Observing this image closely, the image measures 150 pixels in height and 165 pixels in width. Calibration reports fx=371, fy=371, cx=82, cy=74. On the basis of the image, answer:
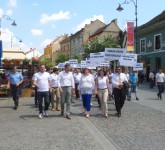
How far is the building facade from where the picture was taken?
4012cm

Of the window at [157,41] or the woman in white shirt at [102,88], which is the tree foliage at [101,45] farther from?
the woman in white shirt at [102,88]

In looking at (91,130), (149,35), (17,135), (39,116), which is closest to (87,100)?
(39,116)

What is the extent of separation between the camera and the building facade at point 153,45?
1580 inches

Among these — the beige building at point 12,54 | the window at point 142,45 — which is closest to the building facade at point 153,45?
the window at point 142,45

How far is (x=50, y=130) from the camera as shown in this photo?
9570 millimetres

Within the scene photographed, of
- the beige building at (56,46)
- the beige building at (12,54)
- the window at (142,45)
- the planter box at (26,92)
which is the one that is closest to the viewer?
the planter box at (26,92)

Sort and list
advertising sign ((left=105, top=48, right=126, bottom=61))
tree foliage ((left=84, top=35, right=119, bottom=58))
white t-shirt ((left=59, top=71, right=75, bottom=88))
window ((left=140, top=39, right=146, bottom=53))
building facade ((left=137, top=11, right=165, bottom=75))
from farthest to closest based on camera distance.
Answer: tree foliage ((left=84, top=35, right=119, bottom=58)), window ((left=140, top=39, right=146, bottom=53)), building facade ((left=137, top=11, right=165, bottom=75)), advertising sign ((left=105, top=48, right=126, bottom=61)), white t-shirt ((left=59, top=71, right=75, bottom=88))

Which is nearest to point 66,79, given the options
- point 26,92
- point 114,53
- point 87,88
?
point 87,88

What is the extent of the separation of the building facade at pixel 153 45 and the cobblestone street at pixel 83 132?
2778cm

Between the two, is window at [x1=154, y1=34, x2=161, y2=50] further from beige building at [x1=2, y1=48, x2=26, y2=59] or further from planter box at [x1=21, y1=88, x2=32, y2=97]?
planter box at [x1=21, y1=88, x2=32, y2=97]

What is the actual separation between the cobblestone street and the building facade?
2778 cm

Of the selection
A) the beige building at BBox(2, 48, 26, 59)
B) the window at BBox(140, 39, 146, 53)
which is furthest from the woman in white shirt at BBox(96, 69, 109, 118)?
the window at BBox(140, 39, 146, 53)

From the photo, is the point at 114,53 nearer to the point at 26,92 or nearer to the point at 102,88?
the point at 102,88

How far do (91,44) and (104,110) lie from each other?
4677 cm
